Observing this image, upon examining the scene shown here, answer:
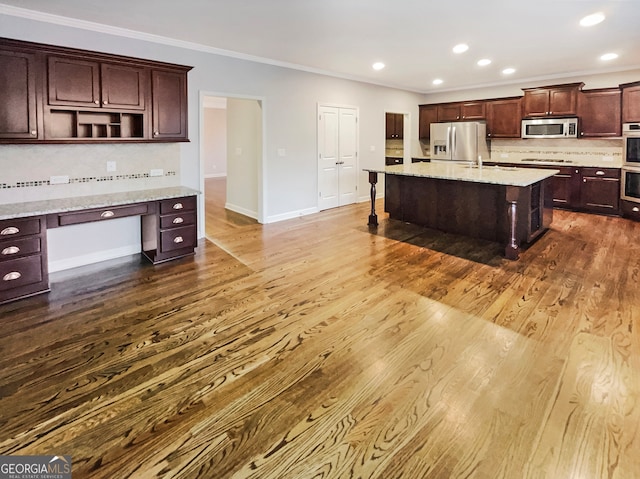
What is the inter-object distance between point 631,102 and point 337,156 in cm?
493

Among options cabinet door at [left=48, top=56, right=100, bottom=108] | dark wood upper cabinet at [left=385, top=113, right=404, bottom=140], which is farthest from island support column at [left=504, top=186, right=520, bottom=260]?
dark wood upper cabinet at [left=385, top=113, right=404, bottom=140]

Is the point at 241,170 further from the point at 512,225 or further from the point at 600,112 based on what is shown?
the point at 600,112

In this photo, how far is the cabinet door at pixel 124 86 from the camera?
410 cm

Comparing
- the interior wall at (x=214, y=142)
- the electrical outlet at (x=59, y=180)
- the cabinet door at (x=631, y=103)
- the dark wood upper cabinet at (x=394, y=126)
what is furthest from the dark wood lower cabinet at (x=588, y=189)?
the interior wall at (x=214, y=142)

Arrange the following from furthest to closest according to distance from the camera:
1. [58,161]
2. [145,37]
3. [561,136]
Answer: [561,136], [145,37], [58,161]

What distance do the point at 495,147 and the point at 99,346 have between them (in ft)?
27.9

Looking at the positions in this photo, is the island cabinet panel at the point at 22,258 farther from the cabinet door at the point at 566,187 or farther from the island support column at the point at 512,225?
the cabinet door at the point at 566,187

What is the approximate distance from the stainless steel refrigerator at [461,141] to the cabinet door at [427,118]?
26 centimetres

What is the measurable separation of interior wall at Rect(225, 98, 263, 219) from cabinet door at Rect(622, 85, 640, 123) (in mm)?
6010

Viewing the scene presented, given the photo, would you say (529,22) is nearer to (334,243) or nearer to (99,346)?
(334,243)

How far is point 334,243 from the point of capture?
5262 millimetres

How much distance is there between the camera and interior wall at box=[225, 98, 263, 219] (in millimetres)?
6574

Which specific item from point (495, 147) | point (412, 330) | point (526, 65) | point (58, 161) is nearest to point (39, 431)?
point (412, 330)

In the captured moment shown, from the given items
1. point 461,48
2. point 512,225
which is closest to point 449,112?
point 461,48
